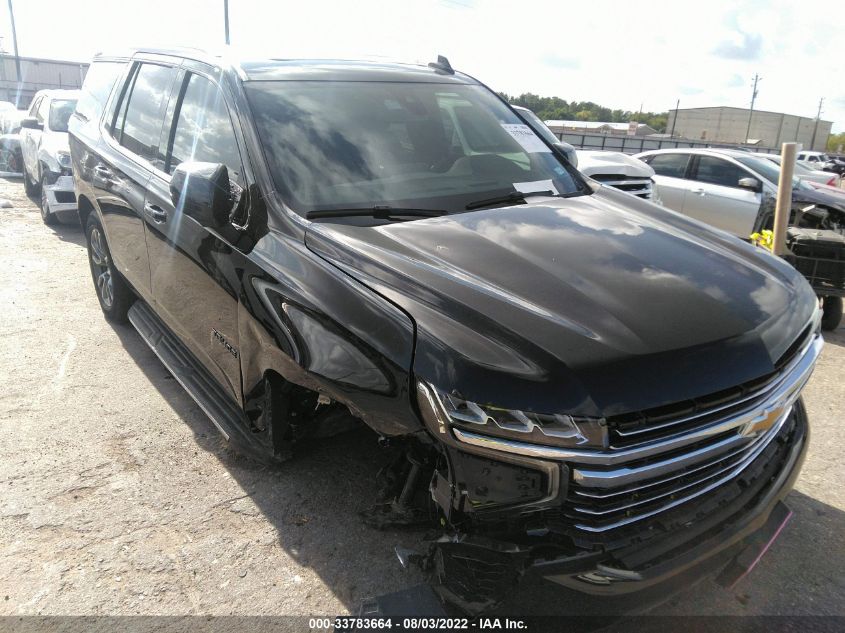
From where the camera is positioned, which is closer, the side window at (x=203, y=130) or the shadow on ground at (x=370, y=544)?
the shadow on ground at (x=370, y=544)

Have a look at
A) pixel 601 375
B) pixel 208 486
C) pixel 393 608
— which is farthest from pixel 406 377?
pixel 208 486

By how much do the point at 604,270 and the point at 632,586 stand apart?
3.36 ft

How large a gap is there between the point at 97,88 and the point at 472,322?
177 inches

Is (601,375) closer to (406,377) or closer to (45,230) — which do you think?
(406,377)

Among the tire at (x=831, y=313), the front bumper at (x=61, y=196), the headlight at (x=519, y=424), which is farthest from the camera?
the front bumper at (x=61, y=196)

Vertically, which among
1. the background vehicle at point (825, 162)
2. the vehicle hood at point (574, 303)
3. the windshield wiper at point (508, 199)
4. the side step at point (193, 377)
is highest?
the windshield wiper at point (508, 199)

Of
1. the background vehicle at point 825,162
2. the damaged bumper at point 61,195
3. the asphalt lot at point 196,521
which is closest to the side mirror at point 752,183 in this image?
the asphalt lot at point 196,521

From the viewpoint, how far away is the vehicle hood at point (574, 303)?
1.77m

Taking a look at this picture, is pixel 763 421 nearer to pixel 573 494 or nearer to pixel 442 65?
pixel 573 494

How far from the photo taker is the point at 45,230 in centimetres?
891

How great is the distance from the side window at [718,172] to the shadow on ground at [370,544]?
6772 mm

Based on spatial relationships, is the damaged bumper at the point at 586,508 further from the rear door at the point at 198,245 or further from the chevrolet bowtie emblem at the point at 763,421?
the rear door at the point at 198,245

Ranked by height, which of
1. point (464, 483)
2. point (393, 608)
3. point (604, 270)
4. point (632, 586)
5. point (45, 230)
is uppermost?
point (604, 270)

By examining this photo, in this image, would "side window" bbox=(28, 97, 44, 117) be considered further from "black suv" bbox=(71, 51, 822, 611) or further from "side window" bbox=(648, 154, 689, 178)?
"side window" bbox=(648, 154, 689, 178)
